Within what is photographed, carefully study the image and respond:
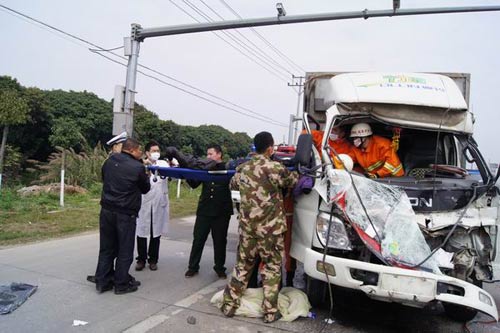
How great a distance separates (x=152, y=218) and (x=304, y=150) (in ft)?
9.23

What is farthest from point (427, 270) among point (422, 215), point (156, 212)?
point (156, 212)

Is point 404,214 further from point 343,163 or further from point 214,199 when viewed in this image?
point 214,199

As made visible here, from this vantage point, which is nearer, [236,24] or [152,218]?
[152,218]

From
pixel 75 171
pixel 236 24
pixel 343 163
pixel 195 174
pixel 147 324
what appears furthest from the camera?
pixel 75 171

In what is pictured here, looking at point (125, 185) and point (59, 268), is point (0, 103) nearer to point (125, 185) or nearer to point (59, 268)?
point (59, 268)

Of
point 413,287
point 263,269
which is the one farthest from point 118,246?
point 413,287

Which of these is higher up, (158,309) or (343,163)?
(343,163)

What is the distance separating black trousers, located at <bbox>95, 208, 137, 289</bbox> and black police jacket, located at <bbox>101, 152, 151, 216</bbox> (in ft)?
0.35

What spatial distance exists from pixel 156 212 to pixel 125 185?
119 cm

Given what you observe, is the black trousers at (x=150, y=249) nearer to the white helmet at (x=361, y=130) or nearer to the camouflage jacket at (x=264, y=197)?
the camouflage jacket at (x=264, y=197)

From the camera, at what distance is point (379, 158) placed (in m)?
5.05

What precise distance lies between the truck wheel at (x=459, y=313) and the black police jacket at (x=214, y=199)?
299 cm

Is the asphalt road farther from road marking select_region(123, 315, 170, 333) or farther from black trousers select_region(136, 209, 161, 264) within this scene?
black trousers select_region(136, 209, 161, 264)

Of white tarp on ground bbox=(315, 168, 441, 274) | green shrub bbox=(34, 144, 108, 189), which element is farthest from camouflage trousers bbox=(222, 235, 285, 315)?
green shrub bbox=(34, 144, 108, 189)
